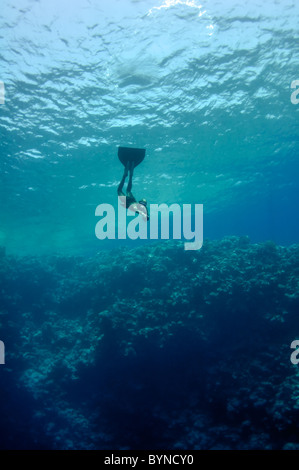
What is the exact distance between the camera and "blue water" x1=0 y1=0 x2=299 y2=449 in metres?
8.35

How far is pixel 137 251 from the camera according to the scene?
56.4 feet

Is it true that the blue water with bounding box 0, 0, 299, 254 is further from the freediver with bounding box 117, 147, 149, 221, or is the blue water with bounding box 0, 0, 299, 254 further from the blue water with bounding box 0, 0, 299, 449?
the freediver with bounding box 117, 147, 149, 221

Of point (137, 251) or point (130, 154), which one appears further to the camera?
point (137, 251)

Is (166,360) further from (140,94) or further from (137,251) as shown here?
(140,94)

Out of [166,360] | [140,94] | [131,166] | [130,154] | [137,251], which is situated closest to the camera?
[130,154]

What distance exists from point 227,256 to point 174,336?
19.5 feet

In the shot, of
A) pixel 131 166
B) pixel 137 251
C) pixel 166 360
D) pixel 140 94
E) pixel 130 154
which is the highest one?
pixel 140 94

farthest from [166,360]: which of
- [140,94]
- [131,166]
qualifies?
[140,94]

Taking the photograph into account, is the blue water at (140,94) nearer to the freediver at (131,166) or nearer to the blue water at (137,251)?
the blue water at (137,251)

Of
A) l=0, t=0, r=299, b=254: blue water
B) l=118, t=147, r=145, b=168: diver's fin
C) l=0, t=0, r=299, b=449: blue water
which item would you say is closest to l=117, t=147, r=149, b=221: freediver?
l=118, t=147, r=145, b=168: diver's fin

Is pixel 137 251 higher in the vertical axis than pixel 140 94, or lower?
lower

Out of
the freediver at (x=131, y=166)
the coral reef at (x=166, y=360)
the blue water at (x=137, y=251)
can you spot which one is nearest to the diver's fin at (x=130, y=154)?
the freediver at (x=131, y=166)

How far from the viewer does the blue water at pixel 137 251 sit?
8352 millimetres
